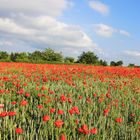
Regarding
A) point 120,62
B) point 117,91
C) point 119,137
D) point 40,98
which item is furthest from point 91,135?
point 120,62

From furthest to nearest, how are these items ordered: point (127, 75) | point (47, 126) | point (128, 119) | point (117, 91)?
1. point (127, 75)
2. point (117, 91)
3. point (128, 119)
4. point (47, 126)

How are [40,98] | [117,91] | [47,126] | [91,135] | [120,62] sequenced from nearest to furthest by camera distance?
1. [91,135]
2. [47,126]
3. [40,98]
4. [117,91]
5. [120,62]

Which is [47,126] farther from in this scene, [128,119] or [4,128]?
[128,119]

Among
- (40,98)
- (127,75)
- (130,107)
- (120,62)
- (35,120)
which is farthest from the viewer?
(120,62)

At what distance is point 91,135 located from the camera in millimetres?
5965

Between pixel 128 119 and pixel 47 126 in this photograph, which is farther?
pixel 128 119

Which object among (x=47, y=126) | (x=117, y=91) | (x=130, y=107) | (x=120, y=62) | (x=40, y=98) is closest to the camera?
→ (x=47, y=126)

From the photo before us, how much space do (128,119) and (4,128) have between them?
10.4 feet

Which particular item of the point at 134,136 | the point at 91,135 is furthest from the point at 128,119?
the point at 91,135

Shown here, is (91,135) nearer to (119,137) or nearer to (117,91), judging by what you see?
(119,137)

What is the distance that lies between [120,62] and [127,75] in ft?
90.7

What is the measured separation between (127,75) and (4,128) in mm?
14509

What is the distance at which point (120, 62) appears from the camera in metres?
47.4

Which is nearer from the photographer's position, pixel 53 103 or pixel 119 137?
pixel 119 137
